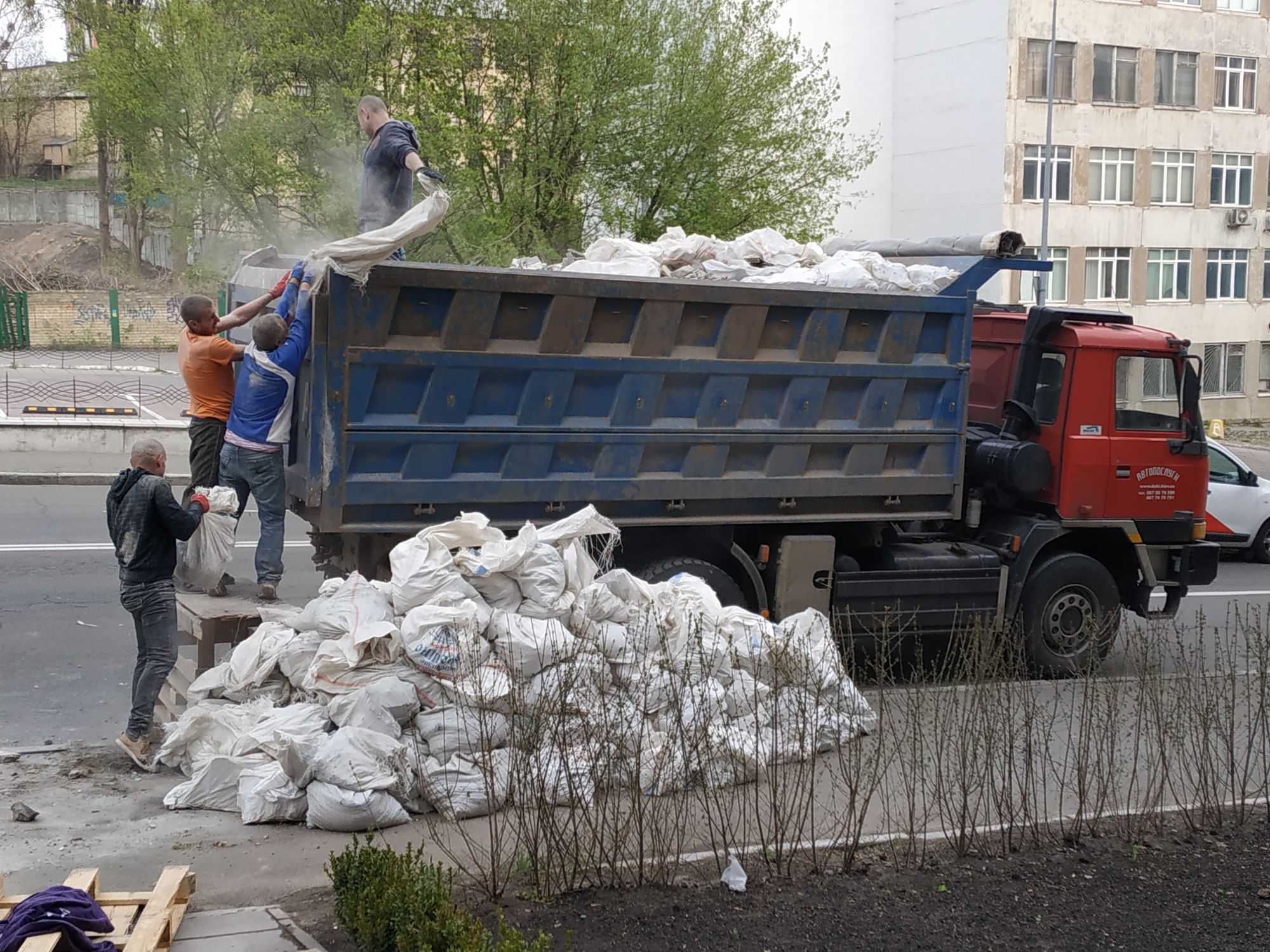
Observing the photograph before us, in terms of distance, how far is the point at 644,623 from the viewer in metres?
6.61

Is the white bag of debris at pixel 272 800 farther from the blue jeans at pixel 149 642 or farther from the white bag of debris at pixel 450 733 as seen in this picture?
the blue jeans at pixel 149 642

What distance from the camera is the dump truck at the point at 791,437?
710 cm

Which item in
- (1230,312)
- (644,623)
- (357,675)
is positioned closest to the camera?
(357,675)

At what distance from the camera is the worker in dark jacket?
6316 millimetres

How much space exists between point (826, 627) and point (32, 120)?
57.9 metres

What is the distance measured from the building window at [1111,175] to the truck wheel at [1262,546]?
1146 inches

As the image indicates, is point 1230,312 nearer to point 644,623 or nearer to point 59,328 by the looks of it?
point 59,328

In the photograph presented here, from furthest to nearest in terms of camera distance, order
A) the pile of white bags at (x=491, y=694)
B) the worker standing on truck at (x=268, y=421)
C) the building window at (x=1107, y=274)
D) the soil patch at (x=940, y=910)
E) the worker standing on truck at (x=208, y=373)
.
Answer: the building window at (x=1107, y=274) → the worker standing on truck at (x=208, y=373) → the worker standing on truck at (x=268, y=421) → the pile of white bags at (x=491, y=694) → the soil patch at (x=940, y=910)

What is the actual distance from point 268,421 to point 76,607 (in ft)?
11.2

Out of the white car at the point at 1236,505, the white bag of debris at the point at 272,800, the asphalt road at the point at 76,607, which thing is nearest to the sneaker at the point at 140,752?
the asphalt road at the point at 76,607

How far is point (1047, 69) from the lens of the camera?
40.6 meters

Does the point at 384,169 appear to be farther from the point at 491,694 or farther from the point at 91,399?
the point at 91,399

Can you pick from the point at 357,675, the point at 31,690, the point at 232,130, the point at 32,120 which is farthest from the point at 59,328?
the point at 357,675

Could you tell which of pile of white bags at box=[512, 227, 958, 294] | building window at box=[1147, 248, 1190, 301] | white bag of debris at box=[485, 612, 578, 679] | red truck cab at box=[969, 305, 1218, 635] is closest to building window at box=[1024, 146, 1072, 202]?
building window at box=[1147, 248, 1190, 301]
